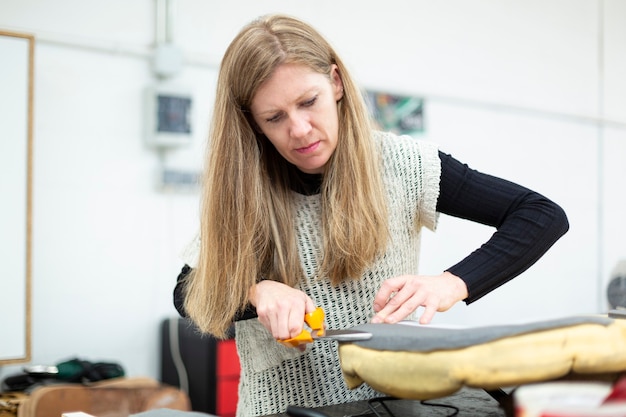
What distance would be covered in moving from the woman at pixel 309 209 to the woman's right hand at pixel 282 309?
0.07 metres

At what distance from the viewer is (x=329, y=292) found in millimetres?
1037

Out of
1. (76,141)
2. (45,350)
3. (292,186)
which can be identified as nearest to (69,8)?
(76,141)

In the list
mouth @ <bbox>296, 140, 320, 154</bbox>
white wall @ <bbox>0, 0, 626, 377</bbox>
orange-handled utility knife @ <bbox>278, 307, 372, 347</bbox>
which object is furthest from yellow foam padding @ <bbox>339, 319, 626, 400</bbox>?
white wall @ <bbox>0, 0, 626, 377</bbox>

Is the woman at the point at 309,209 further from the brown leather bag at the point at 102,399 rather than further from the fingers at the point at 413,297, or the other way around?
the brown leather bag at the point at 102,399

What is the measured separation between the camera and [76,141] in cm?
245

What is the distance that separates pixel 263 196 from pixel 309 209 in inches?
3.1

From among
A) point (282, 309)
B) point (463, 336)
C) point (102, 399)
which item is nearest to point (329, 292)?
point (282, 309)

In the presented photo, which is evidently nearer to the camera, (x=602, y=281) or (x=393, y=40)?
(x=393, y=40)

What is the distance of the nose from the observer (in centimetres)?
97

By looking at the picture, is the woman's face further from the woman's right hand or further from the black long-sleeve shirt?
the woman's right hand

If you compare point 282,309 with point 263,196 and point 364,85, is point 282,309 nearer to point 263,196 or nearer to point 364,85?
point 263,196

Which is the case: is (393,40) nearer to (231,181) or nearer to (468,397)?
(231,181)

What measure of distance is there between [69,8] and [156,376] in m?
1.32

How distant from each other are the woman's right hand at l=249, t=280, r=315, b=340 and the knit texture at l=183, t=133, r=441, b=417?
0.52ft
